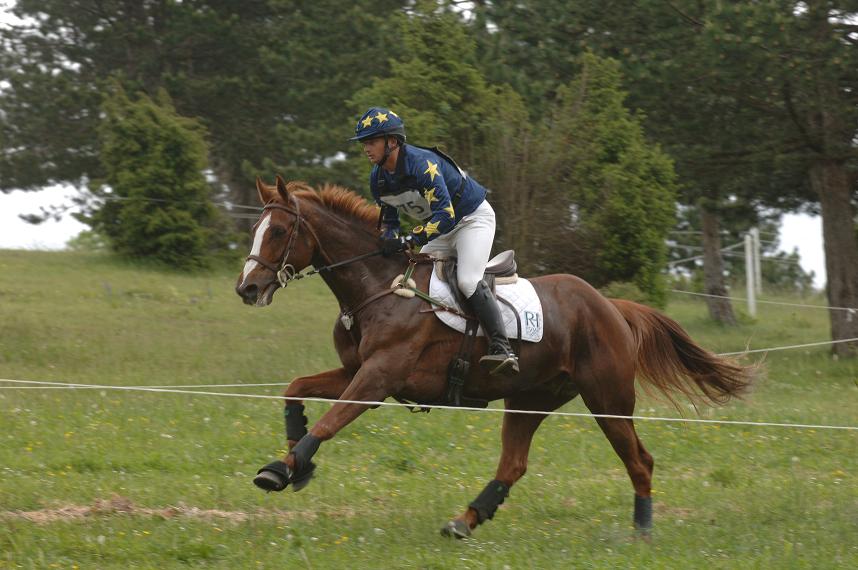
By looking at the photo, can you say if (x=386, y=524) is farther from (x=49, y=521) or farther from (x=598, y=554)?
(x=49, y=521)

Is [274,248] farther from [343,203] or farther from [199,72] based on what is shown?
[199,72]

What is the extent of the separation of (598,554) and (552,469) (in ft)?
10.7

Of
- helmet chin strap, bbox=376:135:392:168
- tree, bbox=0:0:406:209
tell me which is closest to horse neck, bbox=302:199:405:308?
helmet chin strap, bbox=376:135:392:168

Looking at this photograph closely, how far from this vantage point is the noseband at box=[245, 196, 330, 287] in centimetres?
745

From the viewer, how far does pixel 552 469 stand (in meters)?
10.7

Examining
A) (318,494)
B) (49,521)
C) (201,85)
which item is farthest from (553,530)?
(201,85)

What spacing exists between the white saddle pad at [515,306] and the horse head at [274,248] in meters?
0.94

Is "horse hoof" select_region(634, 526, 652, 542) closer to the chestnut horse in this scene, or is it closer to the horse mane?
the chestnut horse

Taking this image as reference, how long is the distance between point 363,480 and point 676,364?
284cm

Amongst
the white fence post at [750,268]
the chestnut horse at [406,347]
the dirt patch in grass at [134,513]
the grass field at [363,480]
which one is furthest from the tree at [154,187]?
the chestnut horse at [406,347]

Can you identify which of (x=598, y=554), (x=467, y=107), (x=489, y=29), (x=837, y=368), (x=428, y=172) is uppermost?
(x=489, y=29)

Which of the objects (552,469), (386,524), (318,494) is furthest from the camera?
(552,469)

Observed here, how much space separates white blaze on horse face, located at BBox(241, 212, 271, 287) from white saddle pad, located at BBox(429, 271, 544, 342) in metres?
1.24

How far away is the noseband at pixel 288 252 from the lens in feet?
24.5
